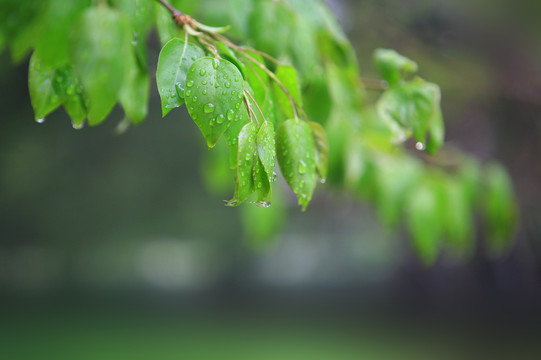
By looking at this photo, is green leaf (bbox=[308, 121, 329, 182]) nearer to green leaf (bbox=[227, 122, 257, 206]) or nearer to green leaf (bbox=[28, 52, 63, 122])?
green leaf (bbox=[227, 122, 257, 206])

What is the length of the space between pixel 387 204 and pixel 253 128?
2.27 feet

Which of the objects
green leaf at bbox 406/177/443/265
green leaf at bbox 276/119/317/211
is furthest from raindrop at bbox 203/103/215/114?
green leaf at bbox 406/177/443/265

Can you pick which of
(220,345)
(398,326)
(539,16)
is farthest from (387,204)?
(398,326)

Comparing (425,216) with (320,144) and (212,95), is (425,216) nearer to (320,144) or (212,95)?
(320,144)

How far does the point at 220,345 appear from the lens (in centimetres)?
718

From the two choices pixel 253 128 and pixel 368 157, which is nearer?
pixel 253 128

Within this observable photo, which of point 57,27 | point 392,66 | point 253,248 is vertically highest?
point 253,248

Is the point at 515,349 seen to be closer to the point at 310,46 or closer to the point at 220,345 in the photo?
the point at 220,345

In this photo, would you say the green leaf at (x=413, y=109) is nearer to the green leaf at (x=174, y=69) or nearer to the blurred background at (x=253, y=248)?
the green leaf at (x=174, y=69)

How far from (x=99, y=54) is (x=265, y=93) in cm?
21

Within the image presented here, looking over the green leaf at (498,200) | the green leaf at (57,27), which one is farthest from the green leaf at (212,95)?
the green leaf at (498,200)

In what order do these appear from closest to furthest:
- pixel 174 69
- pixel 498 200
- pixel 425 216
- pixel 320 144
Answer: pixel 174 69
pixel 320 144
pixel 425 216
pixel 498 200

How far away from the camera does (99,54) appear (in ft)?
1.23

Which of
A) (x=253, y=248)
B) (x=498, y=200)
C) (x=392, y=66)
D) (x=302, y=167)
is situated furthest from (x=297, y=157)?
(x=253, y=248)
